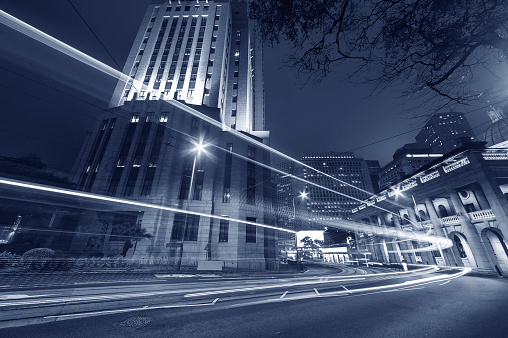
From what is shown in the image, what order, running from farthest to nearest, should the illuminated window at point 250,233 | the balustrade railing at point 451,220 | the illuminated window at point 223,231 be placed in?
the illuminated window at point 250,233, the illuminated window at point 223,231, the balustrade railing at point 451,220

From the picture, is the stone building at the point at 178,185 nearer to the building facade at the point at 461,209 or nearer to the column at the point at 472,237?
the building facade at the point at 461,209

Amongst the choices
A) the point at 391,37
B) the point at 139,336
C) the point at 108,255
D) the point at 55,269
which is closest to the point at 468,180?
the point at 391,37

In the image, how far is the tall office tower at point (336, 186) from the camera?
126 meters

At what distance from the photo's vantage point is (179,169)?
30.2 meters

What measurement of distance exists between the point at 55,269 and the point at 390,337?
2228cm

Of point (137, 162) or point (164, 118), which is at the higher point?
point (164, 118)

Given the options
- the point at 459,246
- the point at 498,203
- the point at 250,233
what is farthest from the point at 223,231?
the point at 498,203

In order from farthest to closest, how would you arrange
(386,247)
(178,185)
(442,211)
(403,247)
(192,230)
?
(386,247) → (403,247) → (178,185) → (192,230) → (442,211)

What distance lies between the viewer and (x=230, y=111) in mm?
47250

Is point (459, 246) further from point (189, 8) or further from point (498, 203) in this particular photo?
point (189, 8)

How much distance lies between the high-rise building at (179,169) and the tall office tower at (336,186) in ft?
325

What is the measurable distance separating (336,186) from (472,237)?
A: 384 feet

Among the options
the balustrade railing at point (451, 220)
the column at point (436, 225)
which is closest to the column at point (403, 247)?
the column at point (436, 225)

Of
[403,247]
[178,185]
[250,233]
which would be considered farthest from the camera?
[403,247]
